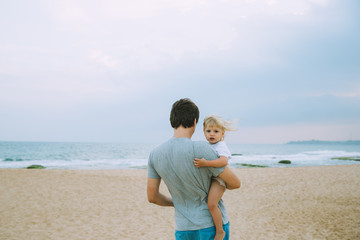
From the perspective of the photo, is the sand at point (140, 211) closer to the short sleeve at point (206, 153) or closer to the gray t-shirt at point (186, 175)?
the gray t-shirt at point (186, 175)

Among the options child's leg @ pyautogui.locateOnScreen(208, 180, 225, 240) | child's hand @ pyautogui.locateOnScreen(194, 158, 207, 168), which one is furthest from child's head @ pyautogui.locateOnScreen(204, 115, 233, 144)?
child's hand @ pyautogui.locateOnScreen(194, 158, 207, 168)

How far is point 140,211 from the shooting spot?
8.65 meters

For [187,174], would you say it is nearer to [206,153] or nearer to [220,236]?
[206,153]

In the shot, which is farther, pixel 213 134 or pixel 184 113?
pixel 213 134

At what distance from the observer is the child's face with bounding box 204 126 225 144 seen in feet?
8.75

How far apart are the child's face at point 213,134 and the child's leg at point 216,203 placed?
0.73 metres

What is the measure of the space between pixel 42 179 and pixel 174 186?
14.4 meters

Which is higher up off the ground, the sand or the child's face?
the child's face

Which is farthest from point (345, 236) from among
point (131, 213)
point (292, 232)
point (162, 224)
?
point (131, 213)

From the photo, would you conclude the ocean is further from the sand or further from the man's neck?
the man's neck

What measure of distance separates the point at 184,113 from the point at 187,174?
0.41 m

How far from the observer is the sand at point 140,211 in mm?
6617

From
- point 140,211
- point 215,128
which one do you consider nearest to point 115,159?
point 140,211

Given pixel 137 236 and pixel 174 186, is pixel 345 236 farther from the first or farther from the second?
pixel 174 186
